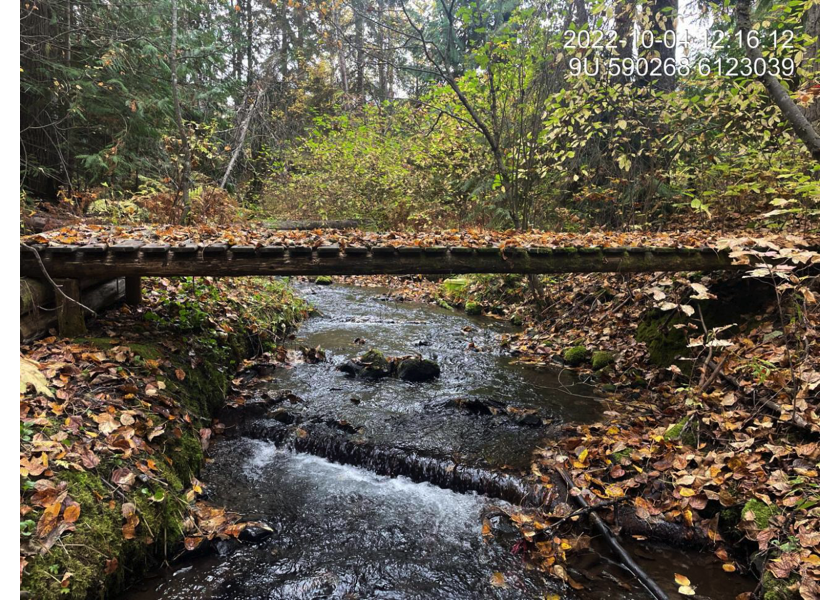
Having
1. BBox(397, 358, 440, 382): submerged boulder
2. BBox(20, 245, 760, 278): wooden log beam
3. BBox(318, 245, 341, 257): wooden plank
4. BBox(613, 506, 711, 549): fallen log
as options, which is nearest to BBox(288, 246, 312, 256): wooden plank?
BBox(20, 245, 760, 278): wooden log beam

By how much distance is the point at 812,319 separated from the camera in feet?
14.3

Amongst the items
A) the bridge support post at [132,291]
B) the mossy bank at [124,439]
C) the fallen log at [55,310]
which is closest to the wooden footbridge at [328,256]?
the fallen log at [55,310]

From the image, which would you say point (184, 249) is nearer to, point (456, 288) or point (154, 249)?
point (154, 249)

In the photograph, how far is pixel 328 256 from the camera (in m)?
5.02

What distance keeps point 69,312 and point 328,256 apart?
293 cm

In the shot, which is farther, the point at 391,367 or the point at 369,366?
the point at 391,367

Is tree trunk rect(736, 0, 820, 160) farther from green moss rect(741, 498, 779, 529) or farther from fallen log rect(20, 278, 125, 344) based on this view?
fallen log rect(20, 278, 125, 344)

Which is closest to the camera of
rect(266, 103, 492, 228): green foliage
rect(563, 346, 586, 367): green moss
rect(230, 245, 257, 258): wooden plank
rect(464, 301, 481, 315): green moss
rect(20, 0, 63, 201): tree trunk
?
rect(230, 245, 257, 258): wooden plank

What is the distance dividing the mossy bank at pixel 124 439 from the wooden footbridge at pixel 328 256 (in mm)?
894

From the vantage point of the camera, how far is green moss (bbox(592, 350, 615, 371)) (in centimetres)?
670

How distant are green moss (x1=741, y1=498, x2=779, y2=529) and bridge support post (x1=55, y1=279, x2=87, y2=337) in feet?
21.6

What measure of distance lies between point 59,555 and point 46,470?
59 centimetres

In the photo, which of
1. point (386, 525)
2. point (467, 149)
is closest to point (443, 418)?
point (386, 525)

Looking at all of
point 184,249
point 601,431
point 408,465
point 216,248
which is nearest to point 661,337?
point 601,431
